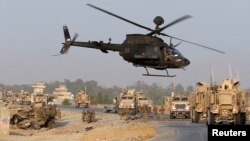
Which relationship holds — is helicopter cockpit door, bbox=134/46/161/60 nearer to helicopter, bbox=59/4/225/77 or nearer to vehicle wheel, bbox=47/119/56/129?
helicopter, bbox=59/4/225/77

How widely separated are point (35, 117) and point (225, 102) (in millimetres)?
16185

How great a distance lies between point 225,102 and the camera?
31.8 metres

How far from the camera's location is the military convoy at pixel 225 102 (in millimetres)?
31812

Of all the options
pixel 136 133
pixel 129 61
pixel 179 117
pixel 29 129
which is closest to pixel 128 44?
pixel 129 61

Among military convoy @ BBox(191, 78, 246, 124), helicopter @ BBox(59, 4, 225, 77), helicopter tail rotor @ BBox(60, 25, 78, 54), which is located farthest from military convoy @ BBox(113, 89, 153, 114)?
helicopter @ BBox(59, 4, 225, 77)

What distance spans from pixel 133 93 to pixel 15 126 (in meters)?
17.8

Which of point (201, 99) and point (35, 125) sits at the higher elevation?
point (201, 99)

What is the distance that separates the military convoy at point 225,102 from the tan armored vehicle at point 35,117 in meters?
13.7

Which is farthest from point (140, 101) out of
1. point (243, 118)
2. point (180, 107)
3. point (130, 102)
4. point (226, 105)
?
point (226, 105)

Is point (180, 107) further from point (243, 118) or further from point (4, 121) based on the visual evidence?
point (4, 121)

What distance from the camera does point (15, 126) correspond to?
4069 cm

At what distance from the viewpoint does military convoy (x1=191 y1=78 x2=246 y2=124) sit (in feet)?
104

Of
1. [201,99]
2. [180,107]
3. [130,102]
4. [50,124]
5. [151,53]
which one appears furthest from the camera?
[130,102]

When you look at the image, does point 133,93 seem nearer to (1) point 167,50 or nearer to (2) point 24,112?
(2) point 24,112
